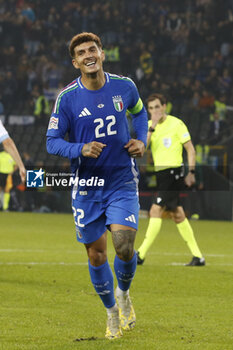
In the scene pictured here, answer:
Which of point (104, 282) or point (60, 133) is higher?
point (60, 133)

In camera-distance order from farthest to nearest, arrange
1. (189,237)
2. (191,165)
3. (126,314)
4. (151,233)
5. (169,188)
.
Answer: (169,188) → (151,233) → (189,237) → (191,165) → (126,314)

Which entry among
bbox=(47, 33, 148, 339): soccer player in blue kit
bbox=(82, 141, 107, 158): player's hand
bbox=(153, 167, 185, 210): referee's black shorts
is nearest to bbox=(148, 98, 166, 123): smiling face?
bbox=(153, 167, 185, 210): referee's black shorts

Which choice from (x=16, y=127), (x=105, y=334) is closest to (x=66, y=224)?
(x=16, y=127)

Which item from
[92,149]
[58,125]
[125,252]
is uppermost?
[58,125]

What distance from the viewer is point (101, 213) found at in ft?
17.7

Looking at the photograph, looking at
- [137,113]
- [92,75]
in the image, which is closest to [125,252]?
[137,113]

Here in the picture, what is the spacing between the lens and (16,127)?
23781 mm

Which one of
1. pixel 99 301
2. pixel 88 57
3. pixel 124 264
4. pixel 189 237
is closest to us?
pixel 88 57

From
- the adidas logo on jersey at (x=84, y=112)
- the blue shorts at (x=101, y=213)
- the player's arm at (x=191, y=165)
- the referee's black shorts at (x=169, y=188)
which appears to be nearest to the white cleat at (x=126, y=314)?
the blue shorts at (x=101, y=213)

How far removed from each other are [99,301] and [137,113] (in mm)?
2032

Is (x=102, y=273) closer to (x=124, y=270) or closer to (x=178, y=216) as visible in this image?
(x=124, y=270)

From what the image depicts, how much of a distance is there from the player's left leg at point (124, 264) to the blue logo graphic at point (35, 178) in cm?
155

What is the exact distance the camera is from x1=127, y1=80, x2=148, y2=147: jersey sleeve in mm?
5602

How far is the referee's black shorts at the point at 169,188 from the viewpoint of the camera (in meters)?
10.1
